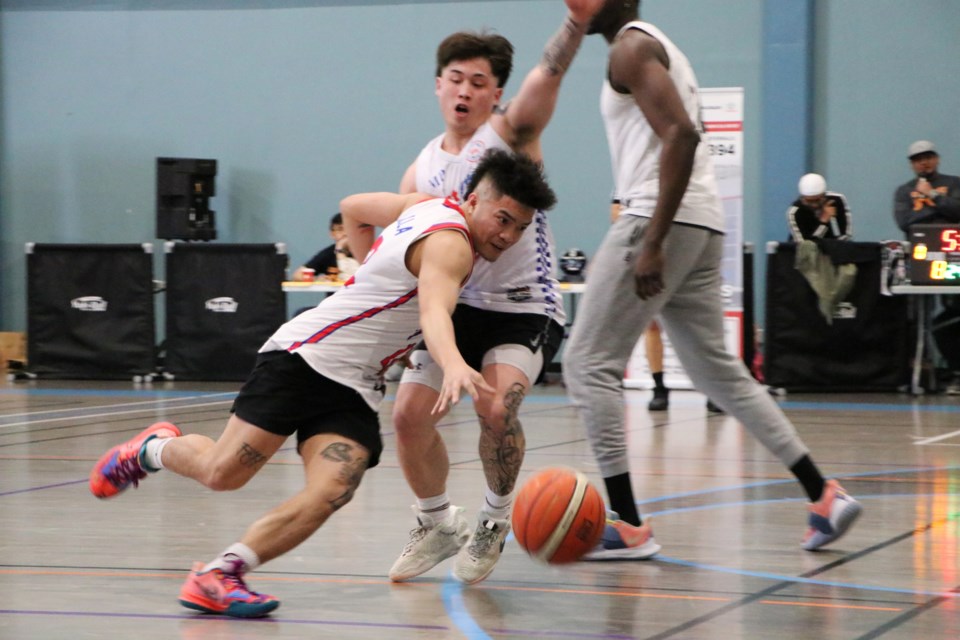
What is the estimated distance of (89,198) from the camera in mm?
14906

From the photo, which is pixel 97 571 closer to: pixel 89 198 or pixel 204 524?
pixel 204 524

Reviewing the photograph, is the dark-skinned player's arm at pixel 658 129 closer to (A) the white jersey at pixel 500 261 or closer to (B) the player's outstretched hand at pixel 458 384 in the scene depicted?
(A) the white jersey at pixel 500 261

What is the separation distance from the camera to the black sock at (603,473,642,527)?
13.7ft

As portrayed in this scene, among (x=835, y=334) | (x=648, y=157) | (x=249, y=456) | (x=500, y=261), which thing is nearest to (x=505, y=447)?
(x=500, y=261)

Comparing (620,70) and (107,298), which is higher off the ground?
(620,70)

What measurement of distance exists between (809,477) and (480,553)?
115cm

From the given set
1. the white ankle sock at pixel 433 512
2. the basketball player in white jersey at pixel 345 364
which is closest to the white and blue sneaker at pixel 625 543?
the white ankle sock at pixel 433 512

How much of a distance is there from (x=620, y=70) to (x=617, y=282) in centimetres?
65

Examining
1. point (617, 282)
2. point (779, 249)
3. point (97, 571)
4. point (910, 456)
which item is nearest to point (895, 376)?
point (779, 249)

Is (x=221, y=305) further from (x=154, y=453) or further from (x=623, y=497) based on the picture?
(x=623, y=497)

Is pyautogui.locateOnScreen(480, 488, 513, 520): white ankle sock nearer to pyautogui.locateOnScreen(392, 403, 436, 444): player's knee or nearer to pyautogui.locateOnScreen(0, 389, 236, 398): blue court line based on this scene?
pyautogui.locateOnScreen(392, 403, 436, 444): player's knee

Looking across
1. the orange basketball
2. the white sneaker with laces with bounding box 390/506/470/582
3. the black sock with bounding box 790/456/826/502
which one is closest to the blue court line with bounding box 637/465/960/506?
the black sock with bounding box 790/456/826/502

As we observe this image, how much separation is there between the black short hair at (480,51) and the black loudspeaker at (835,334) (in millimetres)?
6907

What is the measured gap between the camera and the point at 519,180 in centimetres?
362
